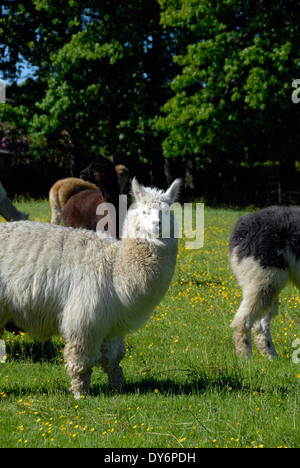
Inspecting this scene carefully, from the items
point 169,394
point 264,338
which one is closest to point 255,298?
point 264,338

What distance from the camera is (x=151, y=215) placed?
4.05m

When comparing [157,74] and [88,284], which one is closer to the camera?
[88,284]

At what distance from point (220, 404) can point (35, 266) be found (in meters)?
1.77

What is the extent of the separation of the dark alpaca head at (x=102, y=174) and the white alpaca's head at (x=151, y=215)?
2417 millimetres

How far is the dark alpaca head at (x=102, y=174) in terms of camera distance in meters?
6.61

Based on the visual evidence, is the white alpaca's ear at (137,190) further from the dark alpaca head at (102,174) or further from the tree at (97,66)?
the tree at (97,66)

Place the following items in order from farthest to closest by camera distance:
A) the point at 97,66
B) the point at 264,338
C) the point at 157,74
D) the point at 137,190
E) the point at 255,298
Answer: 1. the point at 157,74
2. the point at 97,66
3. the point at 264,338
4. the point at 255,298
5. the point at 137,190

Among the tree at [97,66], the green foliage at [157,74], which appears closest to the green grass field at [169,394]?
the green foliage at [157,74]

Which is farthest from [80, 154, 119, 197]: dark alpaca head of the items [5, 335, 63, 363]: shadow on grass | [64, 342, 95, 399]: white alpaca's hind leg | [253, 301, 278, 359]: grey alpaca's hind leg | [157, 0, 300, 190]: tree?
[157, 0, 300, 190]: tree

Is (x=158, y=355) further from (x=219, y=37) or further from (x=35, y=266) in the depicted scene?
(x=219, y=37)

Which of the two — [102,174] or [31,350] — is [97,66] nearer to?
[102,174]

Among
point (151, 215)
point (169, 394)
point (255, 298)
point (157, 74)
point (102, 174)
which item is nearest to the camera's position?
point (151, 215)

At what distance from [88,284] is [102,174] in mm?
2814
